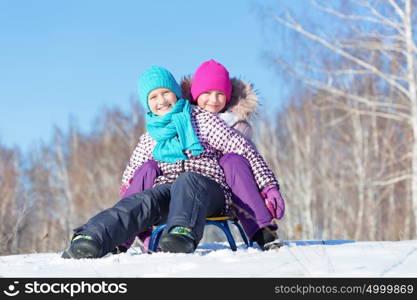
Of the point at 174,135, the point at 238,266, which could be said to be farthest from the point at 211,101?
the point at 238,266

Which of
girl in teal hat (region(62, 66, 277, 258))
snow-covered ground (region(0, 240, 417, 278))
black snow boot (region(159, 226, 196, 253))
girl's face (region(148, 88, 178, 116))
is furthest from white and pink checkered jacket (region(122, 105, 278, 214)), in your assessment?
snow-covered ground (region(0, 240, 417, 278))

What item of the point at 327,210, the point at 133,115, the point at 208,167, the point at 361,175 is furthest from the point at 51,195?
the point at 208,167

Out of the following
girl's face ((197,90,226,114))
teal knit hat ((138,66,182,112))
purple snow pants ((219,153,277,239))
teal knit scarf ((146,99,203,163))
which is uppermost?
teal knit hat ((138,66,182,112))

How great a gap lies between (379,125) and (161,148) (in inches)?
567

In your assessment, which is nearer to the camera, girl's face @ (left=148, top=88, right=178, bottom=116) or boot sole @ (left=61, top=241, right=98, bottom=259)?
boot sole @ (left=61, top=241, right=98, bottom=259)

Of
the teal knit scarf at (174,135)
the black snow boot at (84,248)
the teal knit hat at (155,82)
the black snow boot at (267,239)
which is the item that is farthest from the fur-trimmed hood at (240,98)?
the black snow boot at (84,248)

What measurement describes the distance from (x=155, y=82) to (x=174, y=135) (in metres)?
0.39

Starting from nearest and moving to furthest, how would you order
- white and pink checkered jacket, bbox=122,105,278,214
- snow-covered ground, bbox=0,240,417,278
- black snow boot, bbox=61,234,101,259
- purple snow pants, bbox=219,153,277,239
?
1. snow-covered ground, bbox=0,240,417,278
2. black snow boot, bbox=61,234,101,259
3. purple snow pants, bbox=219,153,277,239
4. white and pink checkered jacket, bbox=122,105,278,214

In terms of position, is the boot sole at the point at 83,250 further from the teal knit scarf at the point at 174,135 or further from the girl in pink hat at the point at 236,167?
the teal knit scarf at the point at 174,135

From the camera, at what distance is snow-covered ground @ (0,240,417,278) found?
272 centimetres

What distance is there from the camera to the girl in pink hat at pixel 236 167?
162 inches

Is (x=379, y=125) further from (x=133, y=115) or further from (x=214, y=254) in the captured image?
(x=214, y=254)

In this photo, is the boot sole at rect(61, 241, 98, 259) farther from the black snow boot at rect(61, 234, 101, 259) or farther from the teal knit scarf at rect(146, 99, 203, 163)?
the teal knit scarf at rect(146, 99, 203, 163)

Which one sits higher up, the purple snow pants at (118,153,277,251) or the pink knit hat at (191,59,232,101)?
the pink knit hat at (191,59,232,101)
